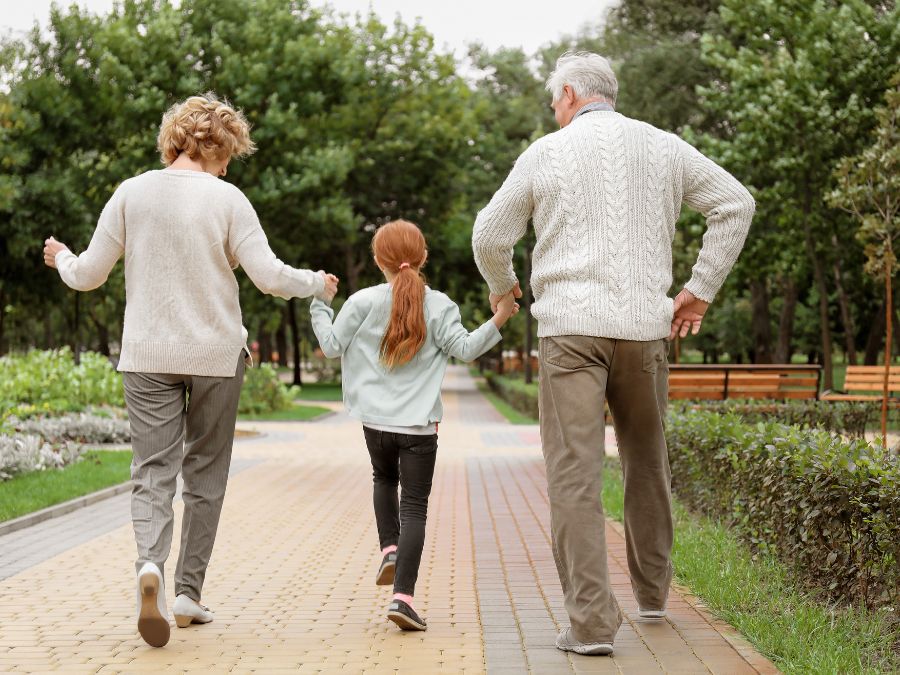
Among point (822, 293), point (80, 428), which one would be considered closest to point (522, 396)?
point (822, 293)

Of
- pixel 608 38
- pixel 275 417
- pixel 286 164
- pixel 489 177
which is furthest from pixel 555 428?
pixel 489 177

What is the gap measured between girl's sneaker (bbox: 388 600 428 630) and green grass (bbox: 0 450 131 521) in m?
4.58

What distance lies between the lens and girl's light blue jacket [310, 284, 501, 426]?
4.91 m

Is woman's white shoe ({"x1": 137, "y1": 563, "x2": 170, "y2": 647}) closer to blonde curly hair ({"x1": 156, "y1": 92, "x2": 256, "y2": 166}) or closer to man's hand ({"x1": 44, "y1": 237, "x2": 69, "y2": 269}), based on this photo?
man's hand ({"x1": 44, "y1": 237, "x2": 69, "y2": 269})

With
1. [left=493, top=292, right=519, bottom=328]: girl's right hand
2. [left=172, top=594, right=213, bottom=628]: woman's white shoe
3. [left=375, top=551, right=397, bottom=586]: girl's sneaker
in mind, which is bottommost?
[left=172, top=594, right=213, bottom=628]: woman's white shoe

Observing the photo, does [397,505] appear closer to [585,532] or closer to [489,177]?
[585,532]

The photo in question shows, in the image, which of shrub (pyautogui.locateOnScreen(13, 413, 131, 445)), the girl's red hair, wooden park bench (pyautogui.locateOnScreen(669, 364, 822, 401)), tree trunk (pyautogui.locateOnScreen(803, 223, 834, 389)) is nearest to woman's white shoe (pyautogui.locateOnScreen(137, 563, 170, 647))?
the girl's red hair

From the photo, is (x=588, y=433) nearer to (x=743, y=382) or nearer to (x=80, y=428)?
(x=743, y=382)

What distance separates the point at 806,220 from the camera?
2470 cm

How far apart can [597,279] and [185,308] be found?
5.07ft

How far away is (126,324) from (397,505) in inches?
54.8

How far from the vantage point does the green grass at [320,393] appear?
36.7 metres

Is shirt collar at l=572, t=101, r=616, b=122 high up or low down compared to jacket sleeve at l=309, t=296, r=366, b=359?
up

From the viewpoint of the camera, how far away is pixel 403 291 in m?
4.97
